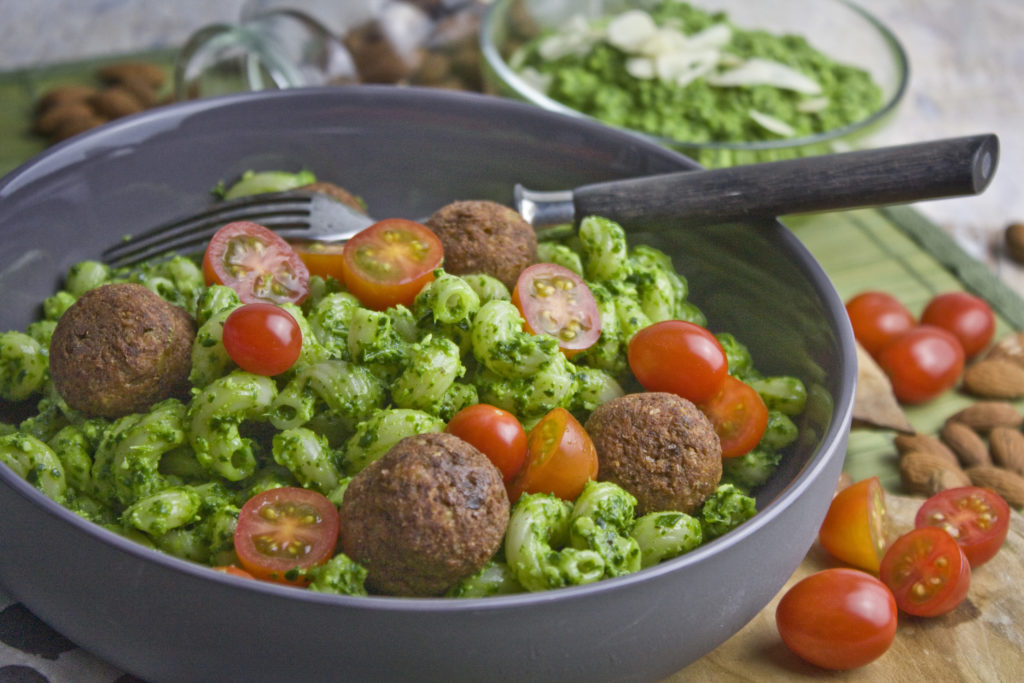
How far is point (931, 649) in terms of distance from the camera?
2109 millimetres

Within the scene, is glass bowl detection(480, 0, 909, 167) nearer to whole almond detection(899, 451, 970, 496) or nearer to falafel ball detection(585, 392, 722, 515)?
whole almond detection(899, 451, 970, 496)

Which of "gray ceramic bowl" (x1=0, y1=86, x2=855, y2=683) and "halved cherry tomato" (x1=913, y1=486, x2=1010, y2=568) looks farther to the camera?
"halved cherry tomato" (x1=913, y1=486, x2=1010, y2=568)

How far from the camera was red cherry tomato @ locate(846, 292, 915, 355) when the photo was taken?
315 cm

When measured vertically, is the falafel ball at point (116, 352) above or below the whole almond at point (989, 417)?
above

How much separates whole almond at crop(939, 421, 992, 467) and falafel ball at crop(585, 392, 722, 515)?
107 centimetres

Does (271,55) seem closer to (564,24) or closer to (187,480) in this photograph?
(564,24)

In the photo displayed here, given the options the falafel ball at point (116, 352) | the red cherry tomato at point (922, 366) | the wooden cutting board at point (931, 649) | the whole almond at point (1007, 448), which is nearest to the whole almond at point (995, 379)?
the red cherry tomato at point (922, 366)

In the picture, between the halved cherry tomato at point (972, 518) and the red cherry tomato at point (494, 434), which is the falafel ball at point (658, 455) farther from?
the halved cherry tomato at point (972, 518)

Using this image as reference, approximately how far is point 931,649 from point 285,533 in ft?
4.27

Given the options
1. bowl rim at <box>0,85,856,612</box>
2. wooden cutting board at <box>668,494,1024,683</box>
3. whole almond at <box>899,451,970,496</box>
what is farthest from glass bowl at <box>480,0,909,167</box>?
wooden cutting board at <box>668,494,1024,683</box>

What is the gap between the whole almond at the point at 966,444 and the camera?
276cm

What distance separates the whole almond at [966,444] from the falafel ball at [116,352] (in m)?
1.98

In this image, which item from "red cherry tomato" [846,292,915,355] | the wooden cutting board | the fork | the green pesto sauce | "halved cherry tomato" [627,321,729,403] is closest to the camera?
the wooden cutting board

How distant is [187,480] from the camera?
2.07 m
